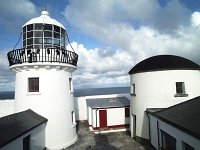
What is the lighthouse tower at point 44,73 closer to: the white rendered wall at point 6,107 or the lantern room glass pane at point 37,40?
the lantern room glass pane at point 37,40

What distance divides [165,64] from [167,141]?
6048mm

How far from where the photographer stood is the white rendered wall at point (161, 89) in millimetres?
14344

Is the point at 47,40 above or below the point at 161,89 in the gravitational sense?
above

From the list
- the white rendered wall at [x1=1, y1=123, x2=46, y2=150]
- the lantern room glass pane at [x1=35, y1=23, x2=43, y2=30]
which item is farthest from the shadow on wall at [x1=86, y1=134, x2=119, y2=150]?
the lantern room glass pane at [x1=35, y1=23, x2=43, y2=30]

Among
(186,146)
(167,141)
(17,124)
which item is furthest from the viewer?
(167,141)

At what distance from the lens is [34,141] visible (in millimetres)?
11383

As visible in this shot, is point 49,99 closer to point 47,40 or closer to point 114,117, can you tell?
point 47,40

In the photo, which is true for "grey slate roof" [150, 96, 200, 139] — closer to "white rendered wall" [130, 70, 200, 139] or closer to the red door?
"white rendered wall" [130, 70, 200, 139]

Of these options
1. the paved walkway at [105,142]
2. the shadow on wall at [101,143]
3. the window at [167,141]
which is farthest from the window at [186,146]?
the shadow on wall at [101,143]

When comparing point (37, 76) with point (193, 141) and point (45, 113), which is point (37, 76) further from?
point (193, 141)

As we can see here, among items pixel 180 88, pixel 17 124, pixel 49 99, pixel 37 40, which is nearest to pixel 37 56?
pixel 37 40

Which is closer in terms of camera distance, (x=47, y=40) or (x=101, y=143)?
(x=47, y=40)

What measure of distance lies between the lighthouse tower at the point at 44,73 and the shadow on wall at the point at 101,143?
2.34 metres

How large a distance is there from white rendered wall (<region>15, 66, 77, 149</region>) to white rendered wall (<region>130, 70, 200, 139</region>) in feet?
20.6
